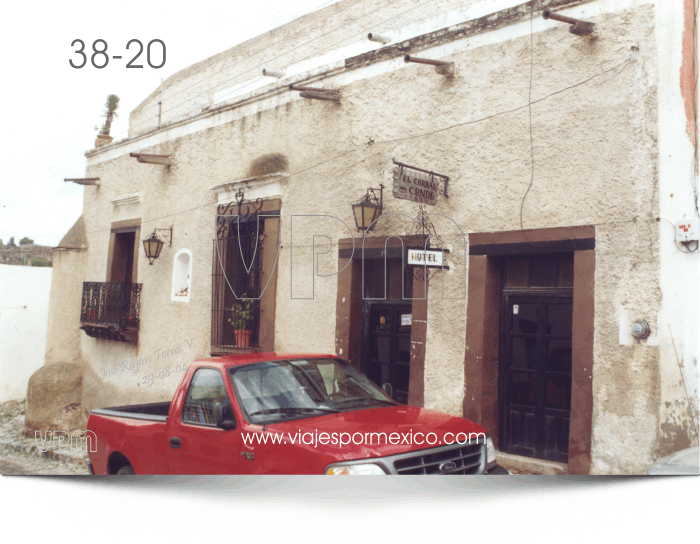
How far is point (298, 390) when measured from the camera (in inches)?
190

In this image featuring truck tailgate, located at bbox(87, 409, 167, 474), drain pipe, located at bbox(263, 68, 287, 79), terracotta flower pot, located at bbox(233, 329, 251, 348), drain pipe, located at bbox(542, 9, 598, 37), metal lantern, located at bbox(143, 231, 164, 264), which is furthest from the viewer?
metal lantern, located at bbox(143, 231, 164, 264)

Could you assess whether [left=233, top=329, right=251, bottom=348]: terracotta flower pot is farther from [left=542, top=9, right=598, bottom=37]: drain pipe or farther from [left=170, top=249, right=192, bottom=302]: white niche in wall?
[left=542, top=9, right=598, bottom=37]: drain pipe

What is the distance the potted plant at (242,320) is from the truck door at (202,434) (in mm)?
3996

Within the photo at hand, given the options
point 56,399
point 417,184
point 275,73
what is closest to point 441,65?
point 417,184

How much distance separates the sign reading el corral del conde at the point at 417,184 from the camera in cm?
662

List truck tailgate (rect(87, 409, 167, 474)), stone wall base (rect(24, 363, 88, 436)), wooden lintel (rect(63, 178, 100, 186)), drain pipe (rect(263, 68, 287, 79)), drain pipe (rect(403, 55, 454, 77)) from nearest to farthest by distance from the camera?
1. truck tailgate (rect(87, 409, 167, 474))
2. drain pipe (rect(403, 55, 454, 77))
3. drain pipe (rect(263, 68, 287, 79))
4. stone wall base (rect(24, 363, 88, 436))
5. wooden lintel (rect(63, 178, 100, 186))

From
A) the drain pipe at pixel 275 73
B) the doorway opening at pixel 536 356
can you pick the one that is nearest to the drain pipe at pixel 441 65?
the doorway opening at pixel 536 356

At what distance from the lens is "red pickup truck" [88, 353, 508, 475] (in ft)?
13.3

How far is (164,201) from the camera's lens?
10.7 m

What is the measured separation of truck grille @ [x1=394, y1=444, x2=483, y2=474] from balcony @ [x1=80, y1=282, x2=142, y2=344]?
7.46 meters

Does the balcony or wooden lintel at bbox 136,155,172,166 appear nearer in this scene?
wooden lintel at bbox 136,155,172,166

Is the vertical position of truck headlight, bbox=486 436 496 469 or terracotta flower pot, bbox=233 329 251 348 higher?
terracotta flower pot, bbox=233 329 251 348

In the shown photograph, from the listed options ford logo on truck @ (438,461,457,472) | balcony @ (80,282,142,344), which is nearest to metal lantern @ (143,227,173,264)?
balcony @ (80,282,142,344)

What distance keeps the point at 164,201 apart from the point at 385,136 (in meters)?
4.53
